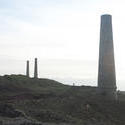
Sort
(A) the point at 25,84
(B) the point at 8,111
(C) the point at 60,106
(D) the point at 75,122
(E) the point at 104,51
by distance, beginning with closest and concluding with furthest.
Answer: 1. (D) the point at 75,122
2. (B) the point at 8,111
3. (C) the point at 60,106
4. (E) the point at 104,51
5. (A) the point at 25,84

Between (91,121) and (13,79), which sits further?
(13,79)

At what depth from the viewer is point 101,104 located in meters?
25.5

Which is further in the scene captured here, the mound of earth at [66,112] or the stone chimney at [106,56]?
the stone chimney at [106,56]

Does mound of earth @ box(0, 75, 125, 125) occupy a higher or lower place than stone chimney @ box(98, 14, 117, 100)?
lower

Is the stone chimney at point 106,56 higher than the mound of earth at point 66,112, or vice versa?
the stone chimney at point 106,56

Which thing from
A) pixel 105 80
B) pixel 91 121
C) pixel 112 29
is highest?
pixel 112 29

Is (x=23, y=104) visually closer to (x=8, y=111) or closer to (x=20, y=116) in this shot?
Result: (x=8, y=111)

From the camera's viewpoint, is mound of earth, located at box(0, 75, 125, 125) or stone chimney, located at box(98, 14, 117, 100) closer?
mound of earth, located at box(0, 75, 125, 125)

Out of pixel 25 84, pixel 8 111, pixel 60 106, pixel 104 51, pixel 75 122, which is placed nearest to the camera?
pixel 75 122

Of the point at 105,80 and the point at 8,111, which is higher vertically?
the point at 105,80

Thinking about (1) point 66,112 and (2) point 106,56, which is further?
(2) point 106,56

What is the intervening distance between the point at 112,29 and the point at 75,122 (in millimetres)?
9005

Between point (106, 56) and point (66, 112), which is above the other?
point (106, 56)

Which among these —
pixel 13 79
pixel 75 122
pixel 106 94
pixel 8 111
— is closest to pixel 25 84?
pixel 13 79
